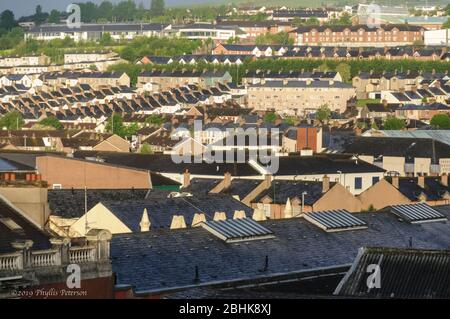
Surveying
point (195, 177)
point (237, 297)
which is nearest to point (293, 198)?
point (195, 177)

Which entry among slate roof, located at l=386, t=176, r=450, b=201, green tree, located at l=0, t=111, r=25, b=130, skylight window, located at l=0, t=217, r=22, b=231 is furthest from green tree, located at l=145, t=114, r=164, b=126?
skylight window, located at l=0, t=217, r=22, b=231

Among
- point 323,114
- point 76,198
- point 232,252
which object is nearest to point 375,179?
point 76,198

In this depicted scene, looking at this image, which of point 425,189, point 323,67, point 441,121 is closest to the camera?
point 425,189

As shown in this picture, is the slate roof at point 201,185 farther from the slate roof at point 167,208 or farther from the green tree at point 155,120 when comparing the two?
the green tree at point 155,120

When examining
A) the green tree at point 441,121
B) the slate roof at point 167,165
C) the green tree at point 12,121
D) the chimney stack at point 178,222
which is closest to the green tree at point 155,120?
the green tree at point 12,121

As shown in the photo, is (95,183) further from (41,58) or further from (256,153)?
(41,58)

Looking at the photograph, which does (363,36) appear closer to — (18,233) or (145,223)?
(145,223)
